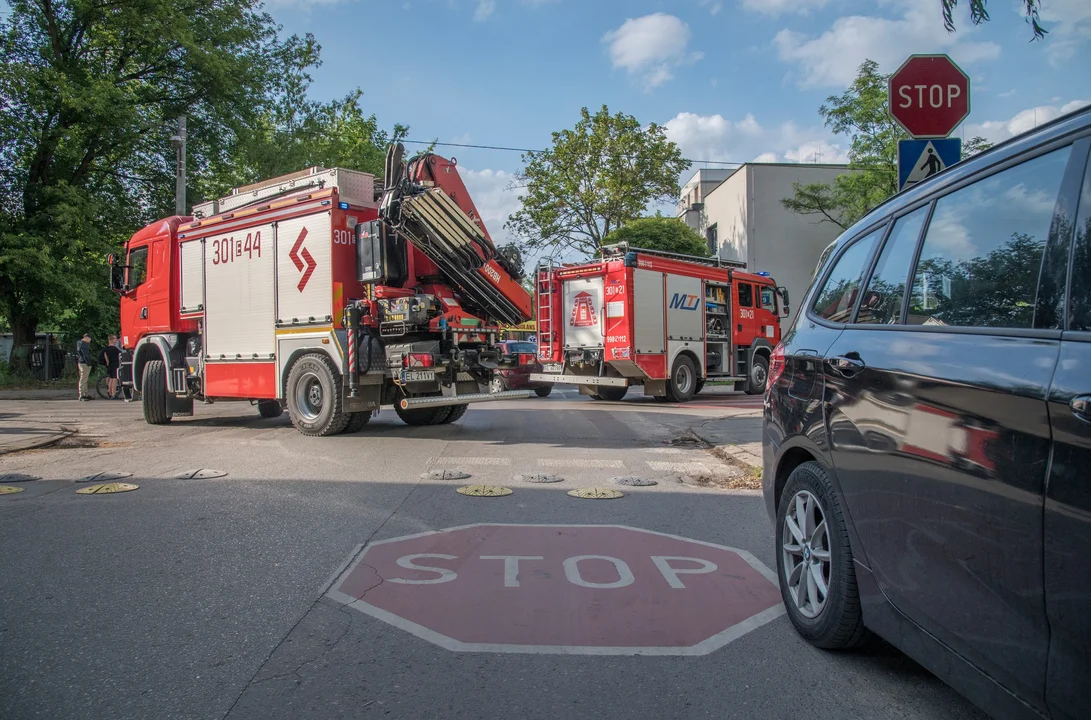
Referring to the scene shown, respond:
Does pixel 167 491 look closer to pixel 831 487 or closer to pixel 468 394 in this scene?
pixel 468 394

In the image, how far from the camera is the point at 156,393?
13.1 m

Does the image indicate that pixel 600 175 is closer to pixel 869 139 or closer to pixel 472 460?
pixel 869 139

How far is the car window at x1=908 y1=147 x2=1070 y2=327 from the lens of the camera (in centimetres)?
234

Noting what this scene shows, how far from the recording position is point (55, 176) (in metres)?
23.6

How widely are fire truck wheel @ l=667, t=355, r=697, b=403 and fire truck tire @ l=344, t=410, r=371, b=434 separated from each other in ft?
24.8

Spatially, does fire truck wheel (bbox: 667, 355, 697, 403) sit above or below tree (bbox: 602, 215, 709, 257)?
below

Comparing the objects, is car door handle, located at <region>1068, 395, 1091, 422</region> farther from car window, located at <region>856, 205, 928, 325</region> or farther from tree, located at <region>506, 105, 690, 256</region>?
tree, located at <region>506, 105, 690, 256</region>

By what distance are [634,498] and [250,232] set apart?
769 centimetres

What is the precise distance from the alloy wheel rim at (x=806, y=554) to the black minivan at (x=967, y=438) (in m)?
0.01

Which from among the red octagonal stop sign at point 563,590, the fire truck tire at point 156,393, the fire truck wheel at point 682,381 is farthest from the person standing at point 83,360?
the red octagonal stop sign at point 563,590

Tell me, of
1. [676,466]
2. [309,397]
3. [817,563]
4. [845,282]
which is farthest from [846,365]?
[309,397]

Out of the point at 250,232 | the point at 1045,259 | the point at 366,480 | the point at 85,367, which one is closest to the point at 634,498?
the point at 366,480

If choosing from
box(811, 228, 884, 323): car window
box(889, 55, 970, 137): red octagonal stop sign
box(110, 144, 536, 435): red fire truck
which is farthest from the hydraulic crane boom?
box(811, 228, 884, 323): car window

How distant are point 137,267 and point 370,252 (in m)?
6.05
